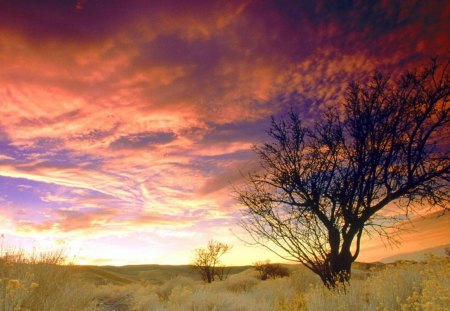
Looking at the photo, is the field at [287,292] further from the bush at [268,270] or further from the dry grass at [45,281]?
the bush at [268,270]

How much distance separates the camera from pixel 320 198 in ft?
35.7

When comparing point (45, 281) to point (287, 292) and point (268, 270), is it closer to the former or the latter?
point (287, 292)

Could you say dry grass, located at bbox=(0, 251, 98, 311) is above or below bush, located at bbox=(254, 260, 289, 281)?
below

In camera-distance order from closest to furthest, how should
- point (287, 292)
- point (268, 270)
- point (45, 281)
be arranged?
point (45, 281) → point (287, 292) → point (268, 270)

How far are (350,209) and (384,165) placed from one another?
56.8 inches

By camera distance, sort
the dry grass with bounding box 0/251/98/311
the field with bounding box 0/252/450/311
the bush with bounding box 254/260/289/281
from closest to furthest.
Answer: the field with bounding box 0/252/450/311 → the dry grass with bounding box 0/251/98/311 → the bush with bounding box 254/260/289/281

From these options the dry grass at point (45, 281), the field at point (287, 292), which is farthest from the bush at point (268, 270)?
the dry grass at point (45, 281)

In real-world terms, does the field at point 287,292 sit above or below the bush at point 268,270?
below

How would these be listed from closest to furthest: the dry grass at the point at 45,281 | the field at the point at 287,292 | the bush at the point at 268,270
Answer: the field at the point at 287,292 → the dry grass at the point at 45,281 → the bush at the point at 268,270

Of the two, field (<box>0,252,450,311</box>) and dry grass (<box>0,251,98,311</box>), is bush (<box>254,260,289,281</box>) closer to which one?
field (<box>0,252,450,311</box>)

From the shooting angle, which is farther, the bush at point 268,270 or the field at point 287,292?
the bush at point 268,270

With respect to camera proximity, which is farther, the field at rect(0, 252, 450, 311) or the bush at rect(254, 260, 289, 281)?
the bush at rect(254, 260, 289, 281)

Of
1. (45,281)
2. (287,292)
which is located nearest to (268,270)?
(287,292)

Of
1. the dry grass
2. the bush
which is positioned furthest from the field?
the bush
